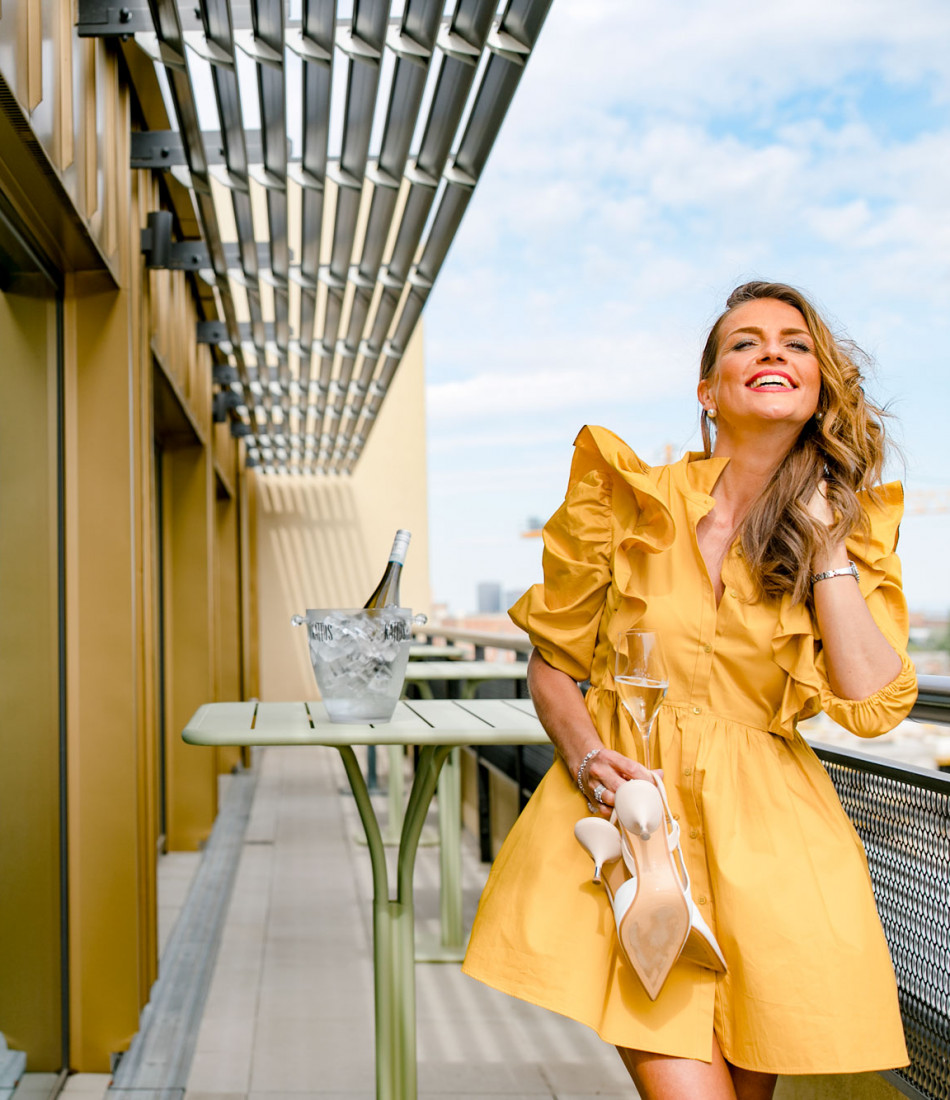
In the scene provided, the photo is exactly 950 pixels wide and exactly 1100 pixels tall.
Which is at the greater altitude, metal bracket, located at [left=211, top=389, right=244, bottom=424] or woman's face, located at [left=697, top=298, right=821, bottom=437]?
metal bracket, located at [left=211, top=389, right=244, bottom=424]

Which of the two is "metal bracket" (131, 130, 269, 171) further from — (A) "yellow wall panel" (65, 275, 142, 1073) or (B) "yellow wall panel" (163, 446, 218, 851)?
(B) "yellow wall panel" (163, 446, 218, 851)

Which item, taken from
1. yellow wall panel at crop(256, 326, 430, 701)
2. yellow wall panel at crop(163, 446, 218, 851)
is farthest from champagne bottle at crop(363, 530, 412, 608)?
yellow wall panel at crop(256, 326, 430, 701)

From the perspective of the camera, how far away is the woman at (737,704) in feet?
3.87

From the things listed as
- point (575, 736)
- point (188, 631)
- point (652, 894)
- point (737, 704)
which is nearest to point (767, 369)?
point (737, 704)

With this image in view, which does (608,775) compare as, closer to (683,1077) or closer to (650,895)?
(650,895)

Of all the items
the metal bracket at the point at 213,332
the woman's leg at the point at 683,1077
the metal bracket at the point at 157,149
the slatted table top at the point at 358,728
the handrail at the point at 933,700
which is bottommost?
the woman's leg at the point at 683,1077

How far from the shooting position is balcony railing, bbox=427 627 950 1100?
5.11ft

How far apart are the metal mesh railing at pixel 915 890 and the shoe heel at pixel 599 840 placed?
63 centimetres

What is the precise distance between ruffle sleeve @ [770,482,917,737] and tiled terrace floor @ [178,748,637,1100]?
5.69 feet

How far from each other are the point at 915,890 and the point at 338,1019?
200 centimetres

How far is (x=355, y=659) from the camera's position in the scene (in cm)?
193

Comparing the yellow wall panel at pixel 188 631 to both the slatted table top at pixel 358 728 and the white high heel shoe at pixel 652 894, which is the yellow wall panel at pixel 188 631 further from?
the white high heel shoe at pixel 652 894

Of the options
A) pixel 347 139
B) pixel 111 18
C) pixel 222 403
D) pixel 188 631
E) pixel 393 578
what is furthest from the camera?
pixel 222 403

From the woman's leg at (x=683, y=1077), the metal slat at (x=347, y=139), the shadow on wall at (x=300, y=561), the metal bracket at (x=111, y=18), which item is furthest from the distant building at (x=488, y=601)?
the woman's leg at (x=683, y=1077)
